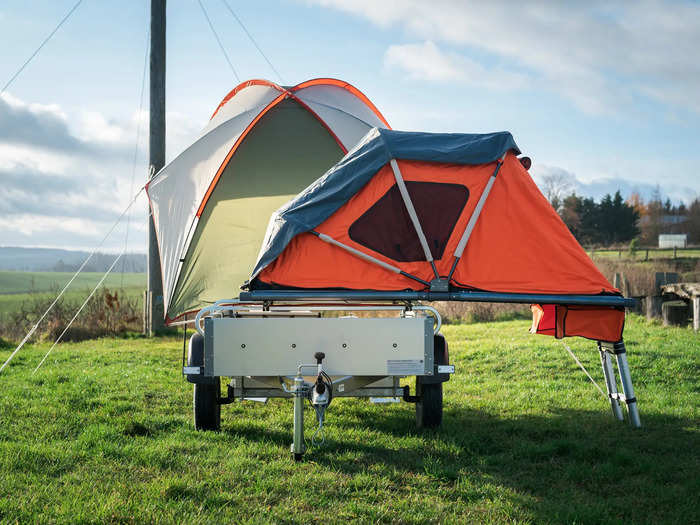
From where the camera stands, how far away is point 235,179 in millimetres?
7328

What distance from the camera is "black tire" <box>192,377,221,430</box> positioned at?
4.61m

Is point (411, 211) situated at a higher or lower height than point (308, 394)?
higher

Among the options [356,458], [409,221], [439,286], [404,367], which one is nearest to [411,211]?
[409,221]

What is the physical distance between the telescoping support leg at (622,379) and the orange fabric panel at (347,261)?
1.52 m

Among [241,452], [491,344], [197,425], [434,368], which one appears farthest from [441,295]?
[491,344]

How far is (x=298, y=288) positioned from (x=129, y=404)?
88.9 inches

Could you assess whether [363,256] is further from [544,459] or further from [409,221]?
[544,459]

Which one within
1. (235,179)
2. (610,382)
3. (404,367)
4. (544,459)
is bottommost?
(544,459)

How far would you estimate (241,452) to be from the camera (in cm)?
409

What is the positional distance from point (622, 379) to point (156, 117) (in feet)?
31.7

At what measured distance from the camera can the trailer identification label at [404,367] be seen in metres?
4.04

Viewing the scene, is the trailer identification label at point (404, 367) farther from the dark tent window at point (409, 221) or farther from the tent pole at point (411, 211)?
the dark tent window at point (409, 221)

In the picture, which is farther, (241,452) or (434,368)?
(434,368)

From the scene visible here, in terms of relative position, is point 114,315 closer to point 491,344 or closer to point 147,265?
point 147,265
